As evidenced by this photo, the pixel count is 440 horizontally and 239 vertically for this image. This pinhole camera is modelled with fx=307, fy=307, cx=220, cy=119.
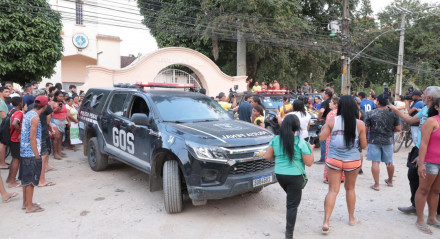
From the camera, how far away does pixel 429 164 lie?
155 inches

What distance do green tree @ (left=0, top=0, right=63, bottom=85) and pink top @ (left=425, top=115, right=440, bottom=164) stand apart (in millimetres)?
16950

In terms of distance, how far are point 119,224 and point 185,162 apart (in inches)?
50.5

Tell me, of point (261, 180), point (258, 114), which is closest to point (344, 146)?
point (261, 180)

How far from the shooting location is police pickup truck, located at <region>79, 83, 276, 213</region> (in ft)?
13.7

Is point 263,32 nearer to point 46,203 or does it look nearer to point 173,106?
point 173,106

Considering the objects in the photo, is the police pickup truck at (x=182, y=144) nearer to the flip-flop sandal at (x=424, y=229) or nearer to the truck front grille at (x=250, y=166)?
the truck front grille at (x=250, y=166)

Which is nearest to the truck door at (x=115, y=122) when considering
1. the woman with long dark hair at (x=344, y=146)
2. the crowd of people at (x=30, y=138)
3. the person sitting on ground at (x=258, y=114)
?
the crowd of people at (x=30, y=138)

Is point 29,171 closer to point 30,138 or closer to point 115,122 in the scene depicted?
point 30,138

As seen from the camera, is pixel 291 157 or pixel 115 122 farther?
pixel 115 122

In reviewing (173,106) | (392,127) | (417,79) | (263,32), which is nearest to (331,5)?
(263,32)

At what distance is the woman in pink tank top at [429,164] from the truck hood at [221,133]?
203cm

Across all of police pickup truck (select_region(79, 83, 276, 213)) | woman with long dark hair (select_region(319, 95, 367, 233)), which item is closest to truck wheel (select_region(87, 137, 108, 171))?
police pickup truck (select_region(79, 83, 276, 213))

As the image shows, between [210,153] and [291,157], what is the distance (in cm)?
114

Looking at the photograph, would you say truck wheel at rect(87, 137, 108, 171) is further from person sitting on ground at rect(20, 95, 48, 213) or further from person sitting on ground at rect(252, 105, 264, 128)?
person sitting on ground at rect(252, 105, 264, 128)
